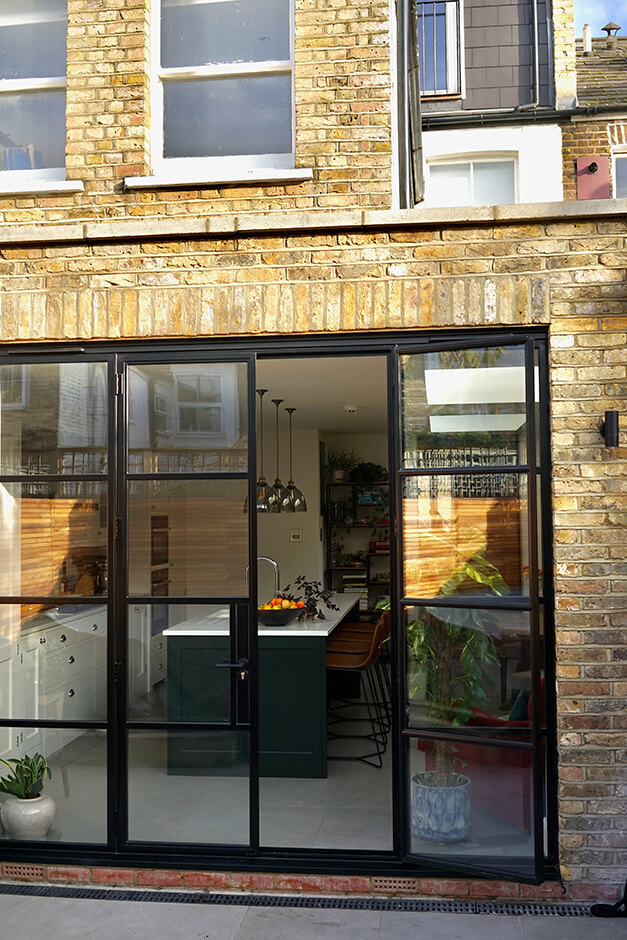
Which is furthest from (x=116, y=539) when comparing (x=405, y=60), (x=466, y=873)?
(x=405, y=60)

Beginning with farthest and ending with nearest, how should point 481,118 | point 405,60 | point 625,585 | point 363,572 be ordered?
point 363,572 → point 481,118 → point 405,60 → point 625,585

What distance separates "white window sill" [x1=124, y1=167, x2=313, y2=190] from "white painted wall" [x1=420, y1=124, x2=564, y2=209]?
477cm

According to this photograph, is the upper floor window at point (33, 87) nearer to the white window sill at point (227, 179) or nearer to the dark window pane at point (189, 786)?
the white window sill at point (227, 179)

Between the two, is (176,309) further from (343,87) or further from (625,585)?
(625,585)

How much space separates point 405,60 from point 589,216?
1.73 metres

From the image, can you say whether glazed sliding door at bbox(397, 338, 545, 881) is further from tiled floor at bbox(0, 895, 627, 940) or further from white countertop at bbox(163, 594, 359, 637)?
white countertop at bbox(163, 594, 359, 637)

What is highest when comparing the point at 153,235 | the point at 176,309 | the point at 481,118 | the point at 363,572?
the point at 481,118

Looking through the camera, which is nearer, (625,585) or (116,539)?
(625,585)

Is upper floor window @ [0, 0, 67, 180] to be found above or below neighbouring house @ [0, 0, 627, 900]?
above

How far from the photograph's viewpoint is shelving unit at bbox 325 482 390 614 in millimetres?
11750

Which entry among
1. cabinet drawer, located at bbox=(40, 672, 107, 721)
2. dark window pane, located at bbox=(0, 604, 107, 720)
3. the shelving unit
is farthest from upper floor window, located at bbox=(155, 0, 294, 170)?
the shelving unit

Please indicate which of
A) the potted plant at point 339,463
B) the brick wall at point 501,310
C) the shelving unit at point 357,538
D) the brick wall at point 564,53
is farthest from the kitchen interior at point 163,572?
the potted plant at point 339,463

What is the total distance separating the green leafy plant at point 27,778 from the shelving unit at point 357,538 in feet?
24.5

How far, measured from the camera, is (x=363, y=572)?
11719mm
